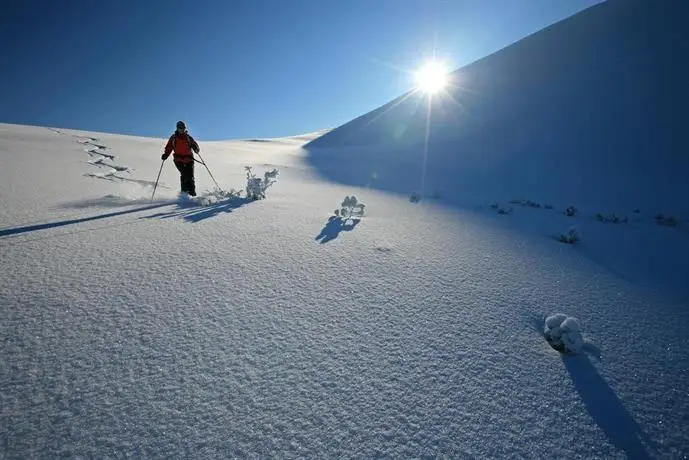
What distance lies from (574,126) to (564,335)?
16.1m

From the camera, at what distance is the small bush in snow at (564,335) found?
Answer: 1.44 m

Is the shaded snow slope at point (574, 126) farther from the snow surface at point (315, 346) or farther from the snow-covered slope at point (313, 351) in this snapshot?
the snow-covered slope at point (313, 351)

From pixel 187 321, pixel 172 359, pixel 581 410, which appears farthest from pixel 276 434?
pixel 581 410

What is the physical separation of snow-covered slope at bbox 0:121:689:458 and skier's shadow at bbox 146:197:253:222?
0.51 metres

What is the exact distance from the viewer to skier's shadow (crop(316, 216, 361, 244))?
9.71 ft

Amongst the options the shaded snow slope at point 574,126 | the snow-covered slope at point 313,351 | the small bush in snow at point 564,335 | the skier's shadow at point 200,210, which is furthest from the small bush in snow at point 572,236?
the skier's shadow at point 200,210

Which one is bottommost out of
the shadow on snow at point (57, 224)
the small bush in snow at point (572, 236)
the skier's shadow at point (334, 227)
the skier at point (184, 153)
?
the small bush in snow at point (572, 236)

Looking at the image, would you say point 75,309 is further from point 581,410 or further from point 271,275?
point 581,410

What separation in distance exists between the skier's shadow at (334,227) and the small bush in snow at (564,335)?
70.8 inches

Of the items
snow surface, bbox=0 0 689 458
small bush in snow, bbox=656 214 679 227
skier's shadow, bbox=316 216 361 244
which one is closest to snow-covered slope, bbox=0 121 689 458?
snow surface, bbox=0 0 689 458

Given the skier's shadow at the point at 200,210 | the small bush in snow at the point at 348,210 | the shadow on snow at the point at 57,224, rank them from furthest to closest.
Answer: the small bush in snow at the point at 348,210 < the skier's shadow at the point at 200,210 < the shadow on snow at the point at 57,224

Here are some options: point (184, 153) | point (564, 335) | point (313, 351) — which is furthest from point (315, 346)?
point (184, 153)

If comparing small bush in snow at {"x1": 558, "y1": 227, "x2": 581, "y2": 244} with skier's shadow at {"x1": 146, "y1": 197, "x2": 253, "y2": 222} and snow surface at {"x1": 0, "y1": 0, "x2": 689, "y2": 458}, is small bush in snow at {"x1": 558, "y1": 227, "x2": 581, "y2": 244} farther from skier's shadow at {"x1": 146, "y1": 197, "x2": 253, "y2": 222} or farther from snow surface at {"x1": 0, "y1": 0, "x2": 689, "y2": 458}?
skier's shadow at {"x1": 146, "y1": 197, "x2": 253, "y2": 222}

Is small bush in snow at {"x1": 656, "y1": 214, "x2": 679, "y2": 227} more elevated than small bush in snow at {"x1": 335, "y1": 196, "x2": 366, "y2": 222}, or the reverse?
small bush in snow at {"x1": 335, "y1": 196, "x2": 366, "y2": 222}
